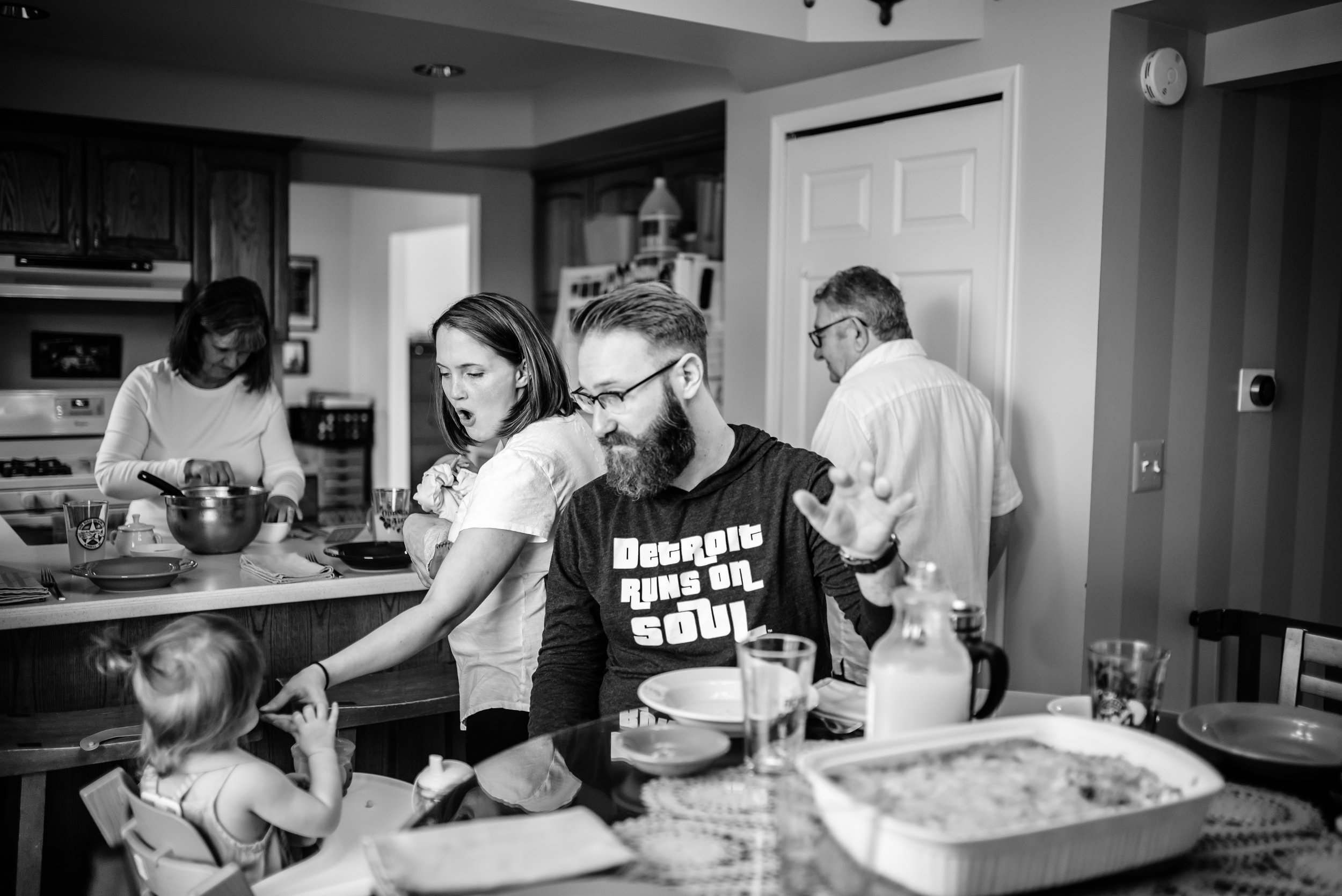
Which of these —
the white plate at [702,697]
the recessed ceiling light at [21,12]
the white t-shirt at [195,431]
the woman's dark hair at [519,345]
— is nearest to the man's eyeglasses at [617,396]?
the woman's dark hair at [519,345]

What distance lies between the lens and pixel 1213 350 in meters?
3.08

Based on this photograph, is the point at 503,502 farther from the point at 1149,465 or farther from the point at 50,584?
the point at 1149,465

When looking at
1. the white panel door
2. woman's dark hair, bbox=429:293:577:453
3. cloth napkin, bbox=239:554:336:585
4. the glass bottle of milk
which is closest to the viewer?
the glass bottle of milk

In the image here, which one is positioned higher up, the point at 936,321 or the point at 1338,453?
the point at 936,321

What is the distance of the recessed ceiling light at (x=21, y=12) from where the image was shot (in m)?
3.73

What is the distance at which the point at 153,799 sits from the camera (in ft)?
4.97

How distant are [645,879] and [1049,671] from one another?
2.20m

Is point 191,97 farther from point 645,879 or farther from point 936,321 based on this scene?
point 645,879

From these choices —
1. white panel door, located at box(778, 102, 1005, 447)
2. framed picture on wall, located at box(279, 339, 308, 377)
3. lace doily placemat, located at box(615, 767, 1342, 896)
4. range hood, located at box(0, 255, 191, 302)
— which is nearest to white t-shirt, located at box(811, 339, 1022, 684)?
white panel door, located at box(778, 102, 1005, 447)

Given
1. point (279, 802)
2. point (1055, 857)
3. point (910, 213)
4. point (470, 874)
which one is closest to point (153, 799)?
point (279, 802)

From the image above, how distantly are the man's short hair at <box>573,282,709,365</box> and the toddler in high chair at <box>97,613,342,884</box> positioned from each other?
0.70 metres

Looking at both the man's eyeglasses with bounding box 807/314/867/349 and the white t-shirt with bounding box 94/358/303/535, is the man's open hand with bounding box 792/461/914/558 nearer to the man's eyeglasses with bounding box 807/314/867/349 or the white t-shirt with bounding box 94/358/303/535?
the man's eyeglasses with bounding box 807/314/867/349

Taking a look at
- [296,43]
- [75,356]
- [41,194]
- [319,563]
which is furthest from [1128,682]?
[75,356]

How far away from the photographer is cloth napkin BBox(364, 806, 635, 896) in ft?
3.18
